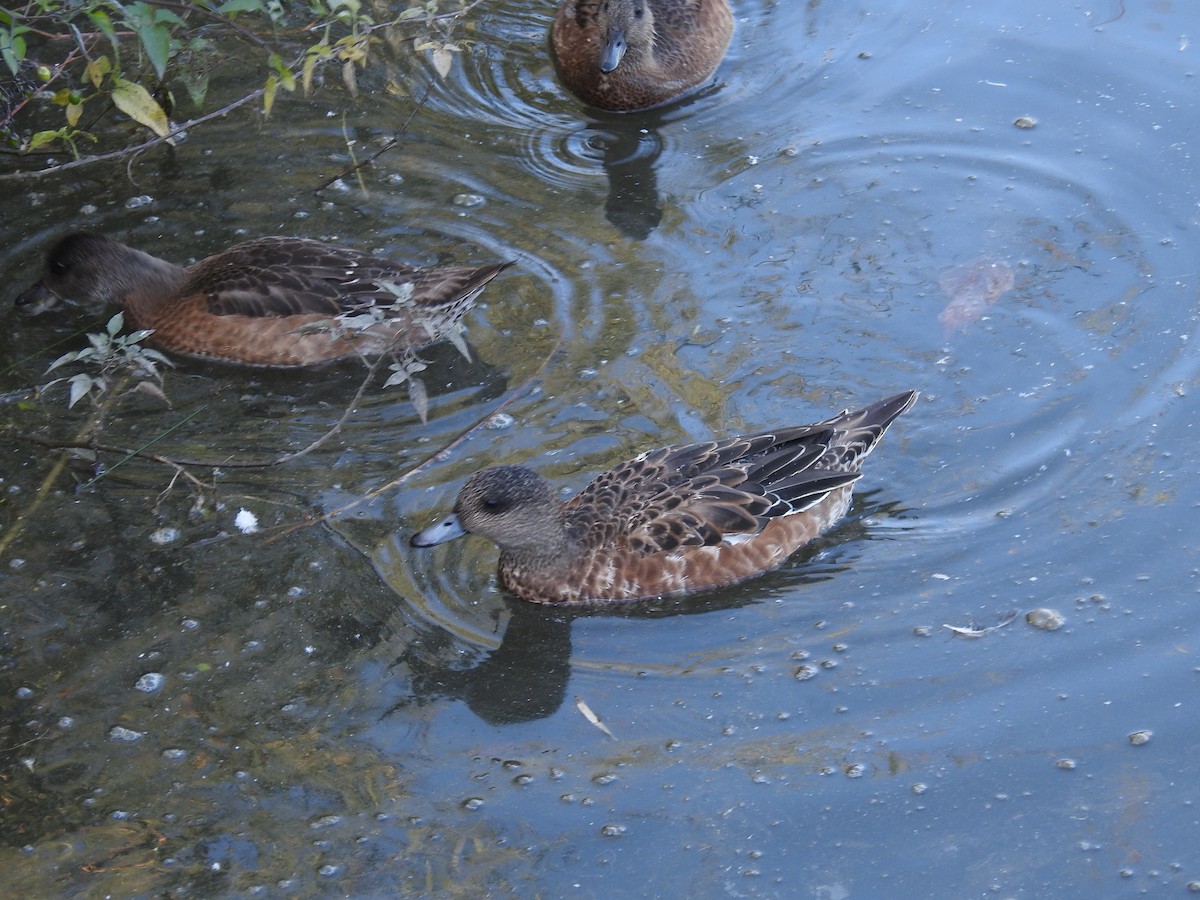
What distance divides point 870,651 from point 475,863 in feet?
5.36

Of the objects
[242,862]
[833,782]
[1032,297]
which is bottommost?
[242,862]

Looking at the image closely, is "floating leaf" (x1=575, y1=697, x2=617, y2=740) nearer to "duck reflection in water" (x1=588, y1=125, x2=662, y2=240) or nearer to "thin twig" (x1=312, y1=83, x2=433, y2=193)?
"duck reflection in water" (x1=588, y1=125, x2=662, y2=240)

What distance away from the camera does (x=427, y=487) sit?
6129 millimetres

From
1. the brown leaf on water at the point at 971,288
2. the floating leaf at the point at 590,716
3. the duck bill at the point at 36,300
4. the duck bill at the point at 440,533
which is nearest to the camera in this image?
the floating leaf at the point at 590,716

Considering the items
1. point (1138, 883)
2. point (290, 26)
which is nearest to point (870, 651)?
point (1138, 883)

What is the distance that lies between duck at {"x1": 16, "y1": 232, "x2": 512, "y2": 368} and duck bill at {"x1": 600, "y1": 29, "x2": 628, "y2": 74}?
2240 mm

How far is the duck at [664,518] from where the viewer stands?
561cm

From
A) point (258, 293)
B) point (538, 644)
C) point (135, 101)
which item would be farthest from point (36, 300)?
point (538, 644)

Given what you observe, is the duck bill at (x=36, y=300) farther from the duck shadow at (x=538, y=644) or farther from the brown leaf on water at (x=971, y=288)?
the brown leaf on water at (x=971, y=288)

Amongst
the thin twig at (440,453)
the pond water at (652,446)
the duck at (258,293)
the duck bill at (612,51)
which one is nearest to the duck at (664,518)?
the pond water at (652,446)

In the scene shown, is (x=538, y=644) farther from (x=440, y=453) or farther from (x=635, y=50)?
(x=635, y=50)

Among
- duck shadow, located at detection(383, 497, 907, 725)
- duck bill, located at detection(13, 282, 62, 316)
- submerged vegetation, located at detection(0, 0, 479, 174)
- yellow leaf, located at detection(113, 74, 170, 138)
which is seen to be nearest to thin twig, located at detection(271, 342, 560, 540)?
duck shadow, located at detection(383, 497, 907, 725)

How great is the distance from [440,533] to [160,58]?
6.79 ft

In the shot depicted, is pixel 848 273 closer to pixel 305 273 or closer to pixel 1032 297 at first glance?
pixel 1032 297
